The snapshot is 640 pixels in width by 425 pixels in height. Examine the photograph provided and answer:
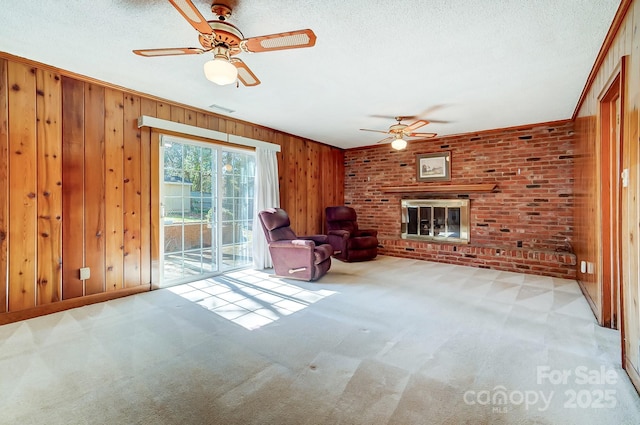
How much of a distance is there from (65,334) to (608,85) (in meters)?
4.76

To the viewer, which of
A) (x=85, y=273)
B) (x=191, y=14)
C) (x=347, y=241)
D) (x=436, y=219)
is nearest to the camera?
(x=191, y=14)

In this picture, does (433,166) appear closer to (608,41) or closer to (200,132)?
(608,41)

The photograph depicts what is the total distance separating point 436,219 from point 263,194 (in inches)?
128

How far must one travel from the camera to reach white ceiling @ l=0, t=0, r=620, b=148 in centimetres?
190

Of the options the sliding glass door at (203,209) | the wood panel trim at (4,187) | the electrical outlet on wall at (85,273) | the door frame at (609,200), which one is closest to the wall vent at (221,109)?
the sliding glass door at (203,209)

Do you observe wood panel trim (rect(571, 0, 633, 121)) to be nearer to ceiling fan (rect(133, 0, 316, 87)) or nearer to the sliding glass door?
ceiling fan (rect(133, 0, 316, 87))

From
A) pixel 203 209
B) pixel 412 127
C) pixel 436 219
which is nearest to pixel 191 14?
pixel 203 209

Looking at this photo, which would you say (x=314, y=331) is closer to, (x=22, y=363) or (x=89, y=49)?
(x=22, y=363)

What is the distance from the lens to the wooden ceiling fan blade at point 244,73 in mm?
2129

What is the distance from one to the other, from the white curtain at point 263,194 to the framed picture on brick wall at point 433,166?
2809 millimetres

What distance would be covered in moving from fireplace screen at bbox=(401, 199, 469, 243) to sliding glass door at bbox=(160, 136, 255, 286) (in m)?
3.09

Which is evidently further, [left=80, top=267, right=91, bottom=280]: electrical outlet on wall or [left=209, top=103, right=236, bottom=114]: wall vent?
[left=209, top=103, right=236, bottom=114]: wall vent

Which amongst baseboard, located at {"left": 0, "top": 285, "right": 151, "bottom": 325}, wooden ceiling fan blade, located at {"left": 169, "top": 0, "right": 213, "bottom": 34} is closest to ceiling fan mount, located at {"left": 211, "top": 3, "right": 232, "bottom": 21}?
wooden ceiling fan blade, located at {"left": 169, "top": 0, "right": 213, "bottom": 34}

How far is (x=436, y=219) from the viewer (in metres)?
5.53
